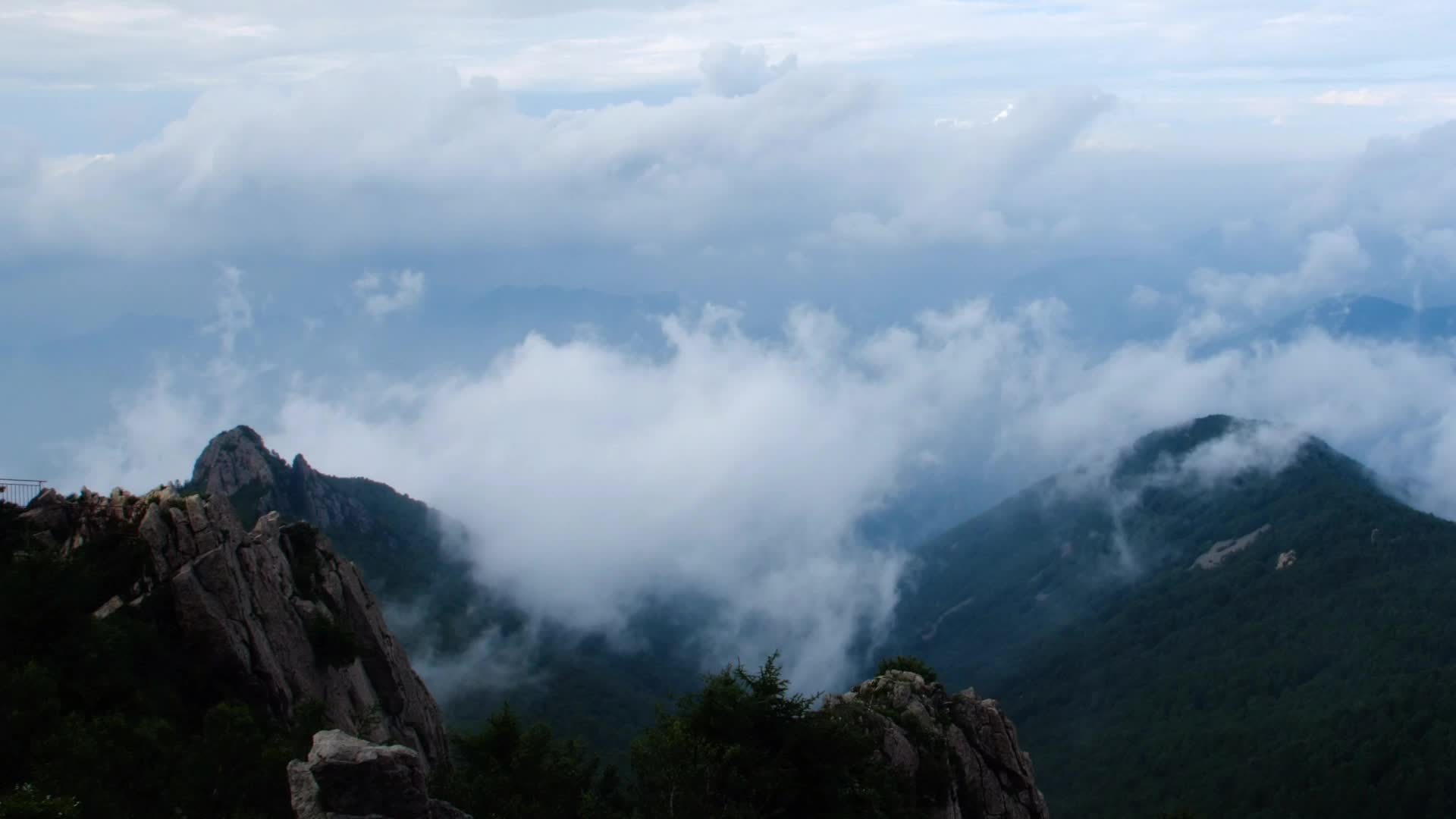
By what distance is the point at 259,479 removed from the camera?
126m

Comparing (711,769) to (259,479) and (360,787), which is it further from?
(259,479)

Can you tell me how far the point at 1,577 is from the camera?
41.5 meters

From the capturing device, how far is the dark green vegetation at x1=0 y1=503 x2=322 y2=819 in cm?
3047

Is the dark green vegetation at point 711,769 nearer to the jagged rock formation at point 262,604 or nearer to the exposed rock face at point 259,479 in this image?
the jagged rock formation at point 262,604

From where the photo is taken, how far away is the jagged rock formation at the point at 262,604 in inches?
1810

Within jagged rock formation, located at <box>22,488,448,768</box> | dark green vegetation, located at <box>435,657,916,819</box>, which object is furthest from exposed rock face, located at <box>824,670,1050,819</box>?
jagged rock formation, located at <box>22,488,448,768</box>

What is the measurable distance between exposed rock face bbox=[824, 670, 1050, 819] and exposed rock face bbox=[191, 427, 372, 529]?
8281 cm

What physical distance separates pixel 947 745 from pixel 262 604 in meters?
34.1

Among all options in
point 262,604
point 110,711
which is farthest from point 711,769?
point 262,604

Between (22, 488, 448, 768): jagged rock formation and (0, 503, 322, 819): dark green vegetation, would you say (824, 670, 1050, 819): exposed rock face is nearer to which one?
(22, 488, 448, 768): jagged rock formation

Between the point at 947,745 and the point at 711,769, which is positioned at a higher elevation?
the point at 711,769

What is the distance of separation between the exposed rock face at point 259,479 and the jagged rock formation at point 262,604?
62.3m

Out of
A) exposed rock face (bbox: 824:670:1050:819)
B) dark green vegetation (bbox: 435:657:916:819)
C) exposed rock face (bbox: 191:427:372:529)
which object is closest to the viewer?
dark green vegetation (bbox: 435:657:916:819)

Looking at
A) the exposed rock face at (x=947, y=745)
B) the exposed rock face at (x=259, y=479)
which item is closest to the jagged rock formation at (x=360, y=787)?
the exposed rock face at (x=947, y=745)
